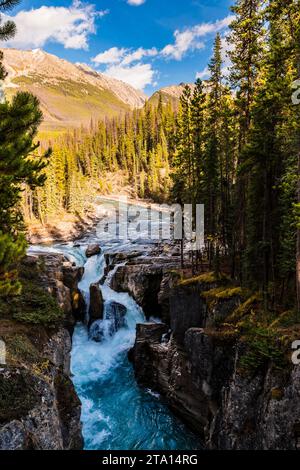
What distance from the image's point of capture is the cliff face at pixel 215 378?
11.8 m

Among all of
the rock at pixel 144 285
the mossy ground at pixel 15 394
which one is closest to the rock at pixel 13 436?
the mossy ground at pixel 15 394

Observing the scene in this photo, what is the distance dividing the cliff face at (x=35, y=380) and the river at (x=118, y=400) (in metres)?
5.13

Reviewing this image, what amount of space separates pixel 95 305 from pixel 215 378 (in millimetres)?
16192

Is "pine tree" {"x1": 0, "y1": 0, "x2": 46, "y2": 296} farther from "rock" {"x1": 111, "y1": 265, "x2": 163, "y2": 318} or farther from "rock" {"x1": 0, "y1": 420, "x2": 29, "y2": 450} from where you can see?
"rock" {"x1": 111, "y1": 265, "x2": 163, "y2": 318}

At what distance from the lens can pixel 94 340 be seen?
29031 mm

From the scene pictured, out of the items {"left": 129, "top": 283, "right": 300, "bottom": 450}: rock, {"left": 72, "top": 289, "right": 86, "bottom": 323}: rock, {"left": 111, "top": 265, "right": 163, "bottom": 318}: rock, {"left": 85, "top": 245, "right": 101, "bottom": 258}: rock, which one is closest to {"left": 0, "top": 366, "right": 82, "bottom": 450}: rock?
{"left": 129, "top": 283, "right": 300, "bottom": 450}: rock

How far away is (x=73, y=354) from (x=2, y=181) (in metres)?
20.8

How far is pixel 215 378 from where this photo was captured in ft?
57.0

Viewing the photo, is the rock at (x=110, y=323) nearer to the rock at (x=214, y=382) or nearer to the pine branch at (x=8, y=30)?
the rock at (x=214, y=382)

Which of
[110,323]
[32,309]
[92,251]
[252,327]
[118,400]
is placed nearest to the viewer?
[252,327]

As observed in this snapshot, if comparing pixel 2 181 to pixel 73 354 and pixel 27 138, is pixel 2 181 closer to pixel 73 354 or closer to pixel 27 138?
pixel 27 138

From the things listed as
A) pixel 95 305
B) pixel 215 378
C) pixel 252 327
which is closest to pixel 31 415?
pixel 215 378

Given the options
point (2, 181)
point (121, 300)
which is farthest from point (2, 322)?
point (121, 300)

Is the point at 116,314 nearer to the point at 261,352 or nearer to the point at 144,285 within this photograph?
the point at 144,285
